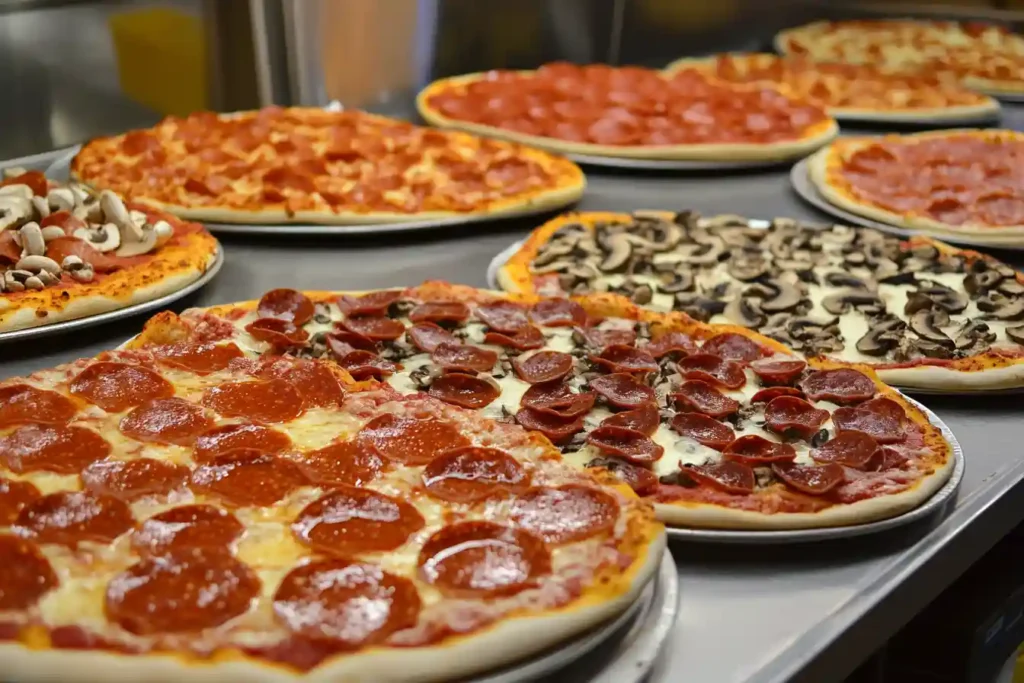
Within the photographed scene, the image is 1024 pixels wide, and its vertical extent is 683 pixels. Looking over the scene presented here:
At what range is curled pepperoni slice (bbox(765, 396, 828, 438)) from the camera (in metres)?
1.97

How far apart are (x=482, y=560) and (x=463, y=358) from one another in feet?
2.64

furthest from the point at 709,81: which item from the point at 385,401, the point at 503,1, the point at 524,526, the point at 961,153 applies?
the point at 524,526

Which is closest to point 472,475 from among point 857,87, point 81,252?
point 81,252

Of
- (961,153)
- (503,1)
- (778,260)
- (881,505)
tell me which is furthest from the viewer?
(503,1)

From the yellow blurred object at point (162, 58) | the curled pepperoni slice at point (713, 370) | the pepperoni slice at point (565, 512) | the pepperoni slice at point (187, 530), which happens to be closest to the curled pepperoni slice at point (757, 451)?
the curled pepperoni slice at point (713, 370)

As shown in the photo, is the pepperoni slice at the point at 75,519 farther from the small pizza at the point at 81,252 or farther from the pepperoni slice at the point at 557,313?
the pepperoni slice at the point at 557,313

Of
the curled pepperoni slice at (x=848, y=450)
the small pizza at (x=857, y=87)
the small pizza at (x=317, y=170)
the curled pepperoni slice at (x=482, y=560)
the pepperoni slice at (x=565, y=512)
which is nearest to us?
the curled pepperoni slice at (x=482, y=560)

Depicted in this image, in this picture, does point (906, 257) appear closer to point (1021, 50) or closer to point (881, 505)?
point (881, 505)

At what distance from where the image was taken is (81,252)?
8.39 ft

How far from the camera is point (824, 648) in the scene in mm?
1532

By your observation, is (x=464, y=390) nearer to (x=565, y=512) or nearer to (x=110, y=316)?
(x=565, y=512)

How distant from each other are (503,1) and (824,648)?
13.0 ft

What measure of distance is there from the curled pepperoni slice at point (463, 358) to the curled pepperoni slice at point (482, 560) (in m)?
0.68

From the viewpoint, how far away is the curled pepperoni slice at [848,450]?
1850mm
